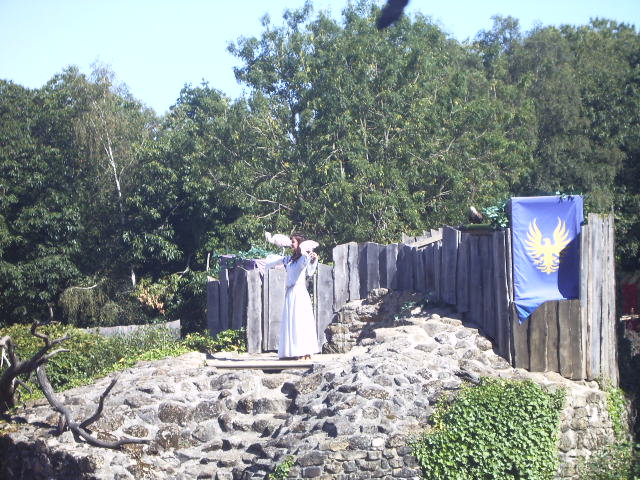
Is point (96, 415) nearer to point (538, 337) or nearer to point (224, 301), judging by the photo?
point (224, 301)

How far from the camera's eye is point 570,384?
33.2ft

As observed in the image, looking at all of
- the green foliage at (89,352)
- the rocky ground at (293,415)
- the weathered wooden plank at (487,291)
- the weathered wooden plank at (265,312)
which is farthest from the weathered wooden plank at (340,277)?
the weathered wooden plank at (487,291)

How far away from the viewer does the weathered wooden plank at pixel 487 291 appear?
35.0 ft

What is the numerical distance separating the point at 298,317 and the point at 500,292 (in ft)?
8.84

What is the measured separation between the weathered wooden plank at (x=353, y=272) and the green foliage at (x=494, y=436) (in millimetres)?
3725

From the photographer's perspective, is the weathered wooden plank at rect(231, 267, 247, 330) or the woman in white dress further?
the weathered wooden plank at rect(231, 267, 247, 330)

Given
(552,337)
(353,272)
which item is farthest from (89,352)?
(552,337)

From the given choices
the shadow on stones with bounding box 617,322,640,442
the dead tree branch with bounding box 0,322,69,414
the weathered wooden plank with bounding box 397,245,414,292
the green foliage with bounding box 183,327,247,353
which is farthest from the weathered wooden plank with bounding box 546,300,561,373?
the dead tree branch with bounding box 0,322,69,414

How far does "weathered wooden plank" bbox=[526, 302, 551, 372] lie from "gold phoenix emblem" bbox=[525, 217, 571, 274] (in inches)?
20.2

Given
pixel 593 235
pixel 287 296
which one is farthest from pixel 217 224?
pixel 593 235

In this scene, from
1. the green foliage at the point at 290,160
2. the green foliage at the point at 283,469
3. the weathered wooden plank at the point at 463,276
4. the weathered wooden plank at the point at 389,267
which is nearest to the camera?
the green foliage at the point at 283,469

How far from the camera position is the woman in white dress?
37.0ft

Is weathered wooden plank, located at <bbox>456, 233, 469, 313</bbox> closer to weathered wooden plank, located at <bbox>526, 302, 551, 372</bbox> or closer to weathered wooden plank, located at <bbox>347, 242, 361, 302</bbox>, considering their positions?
weathered wooden plank, located at <bbox>526, 302, 551, 372</bbox>

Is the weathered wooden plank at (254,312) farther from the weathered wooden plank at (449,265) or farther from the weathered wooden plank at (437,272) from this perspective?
the weathered wooden plank at (449,265)
